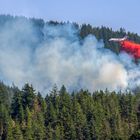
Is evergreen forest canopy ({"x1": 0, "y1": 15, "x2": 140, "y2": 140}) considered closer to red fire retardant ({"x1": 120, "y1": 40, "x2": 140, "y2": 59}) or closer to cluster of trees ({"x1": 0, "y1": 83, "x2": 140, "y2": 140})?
cluster of trees ({"x1": 0, "y1": 83, "x2": 140, "y2": 140})

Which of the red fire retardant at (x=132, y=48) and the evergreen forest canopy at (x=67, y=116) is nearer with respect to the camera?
the evergreen forest canopy at (x=67, y=116)

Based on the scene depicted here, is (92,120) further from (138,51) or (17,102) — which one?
(138,51)

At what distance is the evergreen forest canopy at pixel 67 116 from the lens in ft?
396

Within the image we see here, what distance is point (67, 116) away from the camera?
127 meters

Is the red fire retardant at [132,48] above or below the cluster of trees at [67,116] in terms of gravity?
above

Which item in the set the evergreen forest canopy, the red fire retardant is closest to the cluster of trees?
the evergreen forest canopy

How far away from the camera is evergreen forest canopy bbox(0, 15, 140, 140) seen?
396 ft

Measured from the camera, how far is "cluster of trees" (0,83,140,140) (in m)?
121

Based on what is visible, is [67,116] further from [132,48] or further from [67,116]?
[132,48]

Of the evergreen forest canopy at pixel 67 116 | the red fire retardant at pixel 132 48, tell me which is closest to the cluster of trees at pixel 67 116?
the evergreen forest canopy at pixel 67 116

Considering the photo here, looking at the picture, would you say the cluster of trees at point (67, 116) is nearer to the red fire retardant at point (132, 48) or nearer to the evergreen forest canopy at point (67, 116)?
the evergreen forest canopy at point (67, 116)

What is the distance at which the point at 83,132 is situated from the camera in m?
124

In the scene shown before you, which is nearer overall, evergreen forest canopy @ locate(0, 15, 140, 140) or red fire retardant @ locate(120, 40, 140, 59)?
evergreen forest canopy @ locate(0, 15, 140, 140)

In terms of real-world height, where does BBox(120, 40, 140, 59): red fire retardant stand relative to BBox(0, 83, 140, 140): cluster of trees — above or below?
above
